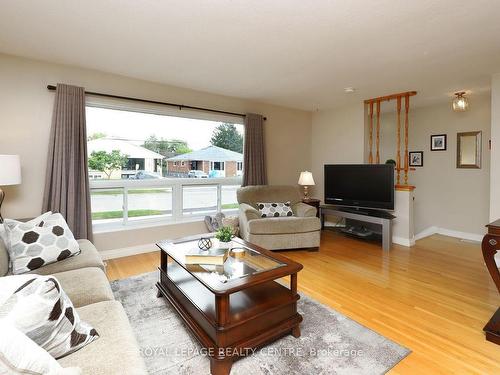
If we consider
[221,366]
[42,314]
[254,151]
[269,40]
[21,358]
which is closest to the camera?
[21,358]

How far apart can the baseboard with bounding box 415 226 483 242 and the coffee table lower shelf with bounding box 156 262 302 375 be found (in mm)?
3666

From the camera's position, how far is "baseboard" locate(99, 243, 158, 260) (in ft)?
11.4

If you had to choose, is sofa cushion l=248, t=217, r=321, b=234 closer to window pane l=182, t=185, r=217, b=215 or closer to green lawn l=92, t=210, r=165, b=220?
window pane l=182, t=185, r=217, b=215

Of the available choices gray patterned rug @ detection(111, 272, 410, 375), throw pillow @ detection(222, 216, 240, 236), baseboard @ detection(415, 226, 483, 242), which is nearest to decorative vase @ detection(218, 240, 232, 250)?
gray patterned rug @ detection(111, 272, 410, 375)

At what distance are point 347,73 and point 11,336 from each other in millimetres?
3572

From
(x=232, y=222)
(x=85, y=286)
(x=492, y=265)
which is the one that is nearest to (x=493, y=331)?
(x=492, y=265)

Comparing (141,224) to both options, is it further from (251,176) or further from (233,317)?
(233,317)

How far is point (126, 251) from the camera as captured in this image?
11.8 ft

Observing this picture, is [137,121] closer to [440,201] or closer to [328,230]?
[328,230]

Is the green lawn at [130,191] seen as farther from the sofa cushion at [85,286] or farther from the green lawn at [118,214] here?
the sofa cushion at [85,286]

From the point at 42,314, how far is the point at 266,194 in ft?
11.7

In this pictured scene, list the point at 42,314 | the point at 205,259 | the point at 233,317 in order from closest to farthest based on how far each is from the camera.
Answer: the point at 42,314
the point at 233,317
the point at 205,259

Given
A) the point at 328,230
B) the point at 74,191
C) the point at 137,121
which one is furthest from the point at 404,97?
the point at 74,191

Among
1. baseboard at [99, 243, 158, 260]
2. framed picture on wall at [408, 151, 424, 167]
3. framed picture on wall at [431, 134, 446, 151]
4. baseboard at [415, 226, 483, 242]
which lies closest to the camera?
baseboard at [99, 243, 158, 260]
